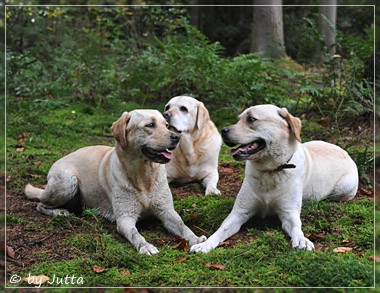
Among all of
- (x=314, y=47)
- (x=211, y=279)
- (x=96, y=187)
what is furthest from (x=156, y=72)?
(x=211, y=279)

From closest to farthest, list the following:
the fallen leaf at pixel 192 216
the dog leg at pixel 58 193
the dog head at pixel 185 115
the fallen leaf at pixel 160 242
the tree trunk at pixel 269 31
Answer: the fallen leaf at pixel 160 242 → the fallen leaf at pixel 192 216 → the dog leg at pixel 58 193 → the dog head at pixel 185 115 → the tree trunk at pixel 269 31

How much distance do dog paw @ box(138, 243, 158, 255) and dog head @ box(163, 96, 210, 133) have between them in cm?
204

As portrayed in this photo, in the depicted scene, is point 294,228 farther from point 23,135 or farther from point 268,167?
point 23,135

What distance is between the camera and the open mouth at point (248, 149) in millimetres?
4275

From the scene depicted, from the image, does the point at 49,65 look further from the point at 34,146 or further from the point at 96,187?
the point at 96,187

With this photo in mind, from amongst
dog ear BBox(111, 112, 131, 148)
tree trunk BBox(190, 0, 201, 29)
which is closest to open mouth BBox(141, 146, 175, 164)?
dog ear BBox(111, 112, 131, 148)

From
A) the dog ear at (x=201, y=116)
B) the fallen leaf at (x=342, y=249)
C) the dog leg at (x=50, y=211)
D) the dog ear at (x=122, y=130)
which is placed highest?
the dog ear at (x=122, y=130)

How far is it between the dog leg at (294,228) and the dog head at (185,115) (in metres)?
1.94

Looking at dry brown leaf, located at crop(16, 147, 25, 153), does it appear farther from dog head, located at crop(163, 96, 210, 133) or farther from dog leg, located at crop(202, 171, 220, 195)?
dog leg, located at crop(202, 171, 220, 195)

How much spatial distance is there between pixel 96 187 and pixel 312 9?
362 inches

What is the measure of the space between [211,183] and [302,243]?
6.60ft

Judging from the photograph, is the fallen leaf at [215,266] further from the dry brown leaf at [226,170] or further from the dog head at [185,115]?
the dry brown leaf at [226,170]

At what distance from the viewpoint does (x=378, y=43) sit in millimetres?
3906

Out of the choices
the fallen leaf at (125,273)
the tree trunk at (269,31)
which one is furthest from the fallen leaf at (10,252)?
the tree trunk at (269,31)
